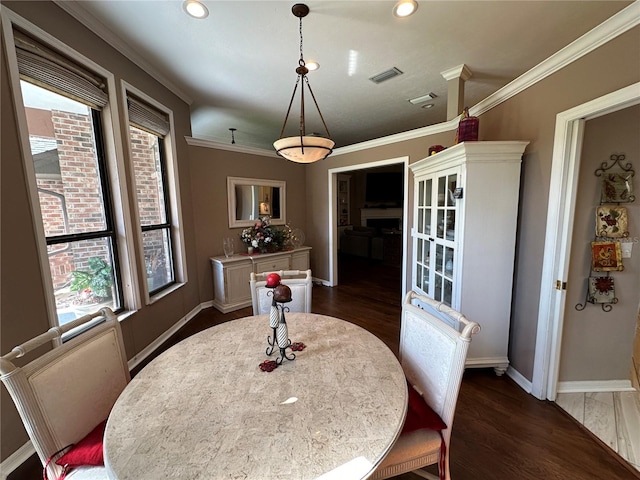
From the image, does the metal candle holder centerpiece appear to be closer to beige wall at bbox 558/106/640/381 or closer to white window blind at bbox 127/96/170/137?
beige wall at bbox 558/106/640/381

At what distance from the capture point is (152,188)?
9.86 ft

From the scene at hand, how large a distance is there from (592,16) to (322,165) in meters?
3.60

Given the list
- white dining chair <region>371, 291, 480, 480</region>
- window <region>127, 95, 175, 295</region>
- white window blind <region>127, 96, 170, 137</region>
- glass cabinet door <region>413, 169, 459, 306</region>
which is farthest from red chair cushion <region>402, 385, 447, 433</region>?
white window blind <region>127, 96, 170, 137</region>

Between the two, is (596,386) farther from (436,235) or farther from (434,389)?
(434,389)

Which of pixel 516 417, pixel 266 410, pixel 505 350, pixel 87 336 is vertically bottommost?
pixel 516 417

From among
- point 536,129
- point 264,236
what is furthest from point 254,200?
point 536,129

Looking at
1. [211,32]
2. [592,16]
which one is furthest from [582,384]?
[211,32]

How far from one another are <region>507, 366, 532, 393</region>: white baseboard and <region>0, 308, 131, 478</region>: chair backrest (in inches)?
111

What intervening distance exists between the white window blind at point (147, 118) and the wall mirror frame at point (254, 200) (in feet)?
3.84

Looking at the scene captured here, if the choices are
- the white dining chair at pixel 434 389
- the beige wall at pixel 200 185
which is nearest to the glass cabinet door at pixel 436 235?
the beige wall at pixel 200 185

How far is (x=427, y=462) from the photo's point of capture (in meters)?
1.18

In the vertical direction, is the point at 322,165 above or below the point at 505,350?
above

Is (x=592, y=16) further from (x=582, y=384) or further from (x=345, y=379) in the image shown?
(x=345, y=379)

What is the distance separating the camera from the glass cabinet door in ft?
7.84
